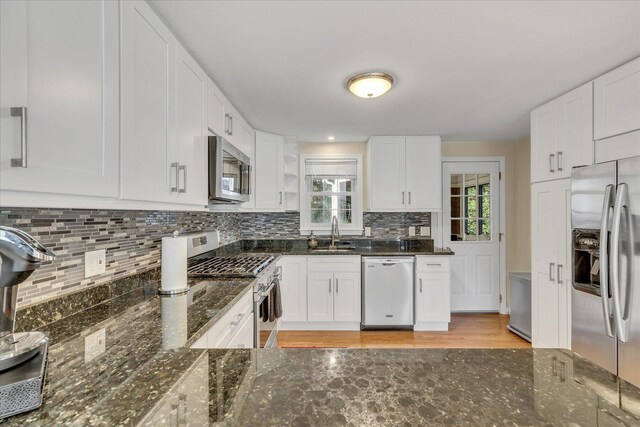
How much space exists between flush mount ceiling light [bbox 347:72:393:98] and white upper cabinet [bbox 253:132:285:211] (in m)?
1.51

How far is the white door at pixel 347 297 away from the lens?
3357 mm

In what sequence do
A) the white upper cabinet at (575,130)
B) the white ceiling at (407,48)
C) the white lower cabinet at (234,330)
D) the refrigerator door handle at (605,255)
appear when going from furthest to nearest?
1. the white upper cabinet at (575,130)
2. the refrigerator door handle at (605,255)
3. the white ceiling at (407,48)
4. the white lower cabinet at (234,330)

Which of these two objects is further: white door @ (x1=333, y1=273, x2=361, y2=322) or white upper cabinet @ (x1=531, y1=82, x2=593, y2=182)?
white door @ (x1=333, y1=273, x2=361, y2=322)

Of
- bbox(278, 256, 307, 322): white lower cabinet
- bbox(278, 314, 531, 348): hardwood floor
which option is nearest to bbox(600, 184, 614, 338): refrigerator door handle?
bbox(278, 314, 531, 348): hardwood floor

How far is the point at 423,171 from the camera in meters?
3.58

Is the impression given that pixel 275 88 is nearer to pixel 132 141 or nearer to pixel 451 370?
pixel 132 141

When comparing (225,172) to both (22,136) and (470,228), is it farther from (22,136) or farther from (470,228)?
(470,228)

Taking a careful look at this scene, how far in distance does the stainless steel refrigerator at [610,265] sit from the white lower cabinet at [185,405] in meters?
2.23

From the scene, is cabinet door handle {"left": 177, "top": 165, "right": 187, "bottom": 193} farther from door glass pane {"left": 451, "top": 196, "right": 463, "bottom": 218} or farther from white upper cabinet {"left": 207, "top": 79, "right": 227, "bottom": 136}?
door glass pane {"left": 451, "top": 196, "right": 463, "bottom": 218}

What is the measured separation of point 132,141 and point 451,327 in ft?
11.9

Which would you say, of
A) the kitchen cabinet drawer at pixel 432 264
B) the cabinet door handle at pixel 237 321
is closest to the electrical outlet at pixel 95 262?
the cabinet door handle at pixel 237 321

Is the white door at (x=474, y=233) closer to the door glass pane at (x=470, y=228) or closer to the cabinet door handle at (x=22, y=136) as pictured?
the door glass pane at (x=470, y=228)

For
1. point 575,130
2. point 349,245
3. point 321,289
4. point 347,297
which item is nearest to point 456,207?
point 349,245

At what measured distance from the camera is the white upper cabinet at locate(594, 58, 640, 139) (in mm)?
1812
